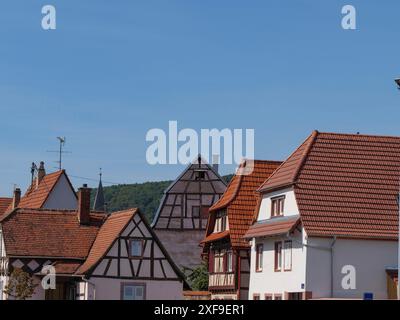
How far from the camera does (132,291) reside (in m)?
52.2

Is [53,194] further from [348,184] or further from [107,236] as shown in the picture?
[348,184]

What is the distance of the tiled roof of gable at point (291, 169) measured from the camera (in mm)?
44481

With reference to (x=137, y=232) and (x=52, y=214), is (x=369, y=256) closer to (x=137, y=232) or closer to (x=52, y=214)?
(x=137, y=232)

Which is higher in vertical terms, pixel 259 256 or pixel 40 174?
pixel 40 174

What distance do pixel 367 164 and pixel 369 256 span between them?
5792 millimetres

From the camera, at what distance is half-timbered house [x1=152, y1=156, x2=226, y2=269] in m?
75.6

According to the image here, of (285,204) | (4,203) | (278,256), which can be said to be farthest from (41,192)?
(285,204)

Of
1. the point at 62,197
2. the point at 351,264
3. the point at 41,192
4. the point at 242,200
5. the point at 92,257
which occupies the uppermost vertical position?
the point at 41,192

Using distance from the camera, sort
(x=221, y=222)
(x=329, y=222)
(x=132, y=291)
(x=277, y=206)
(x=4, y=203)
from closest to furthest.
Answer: (x=329, y=222) → (x=277, y=206) → (x=132, y=291) → (x=221, y=222) → (x=4, y=203)

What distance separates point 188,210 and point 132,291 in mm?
24207

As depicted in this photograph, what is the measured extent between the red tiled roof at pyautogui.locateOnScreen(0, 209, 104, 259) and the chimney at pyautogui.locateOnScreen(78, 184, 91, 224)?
1.29ft

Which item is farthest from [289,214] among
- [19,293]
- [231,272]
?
[19,293]

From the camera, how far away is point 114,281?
51750 millimetres

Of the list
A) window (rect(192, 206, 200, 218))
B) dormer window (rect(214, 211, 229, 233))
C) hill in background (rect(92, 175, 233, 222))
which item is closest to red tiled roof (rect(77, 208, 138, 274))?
dormer window (rect(214, 211, 229, 233))
